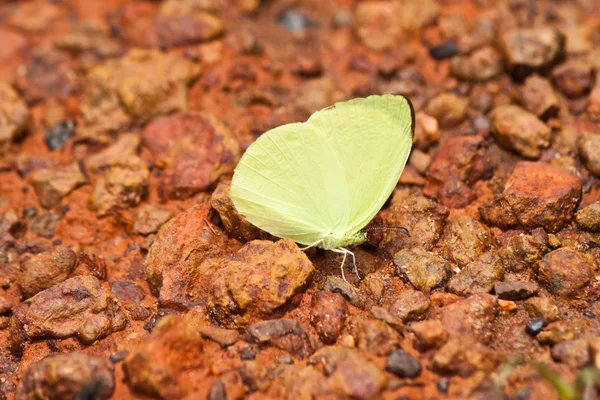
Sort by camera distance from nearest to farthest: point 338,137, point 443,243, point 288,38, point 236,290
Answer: point 236,290
point 338,137
point 443,243
point 288,38

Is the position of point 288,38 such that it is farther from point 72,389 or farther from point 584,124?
point 72,389

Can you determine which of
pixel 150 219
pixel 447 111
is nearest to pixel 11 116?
pixel 150 219

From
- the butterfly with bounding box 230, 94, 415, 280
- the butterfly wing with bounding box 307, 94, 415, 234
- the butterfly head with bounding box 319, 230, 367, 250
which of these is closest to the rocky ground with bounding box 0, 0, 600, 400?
the butterfly head with bounding box 319, 230, 367, 250

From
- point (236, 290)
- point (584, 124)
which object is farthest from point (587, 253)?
point (236, 290)

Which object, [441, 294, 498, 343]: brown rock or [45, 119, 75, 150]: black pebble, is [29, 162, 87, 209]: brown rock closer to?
[45, 119, 75, 150]: black pebble

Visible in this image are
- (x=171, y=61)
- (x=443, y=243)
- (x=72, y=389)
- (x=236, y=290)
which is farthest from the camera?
(x=171, y=61)

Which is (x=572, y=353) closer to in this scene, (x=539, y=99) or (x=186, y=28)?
(x=539, y=99)

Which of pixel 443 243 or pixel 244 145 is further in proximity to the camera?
pixel 244 145
